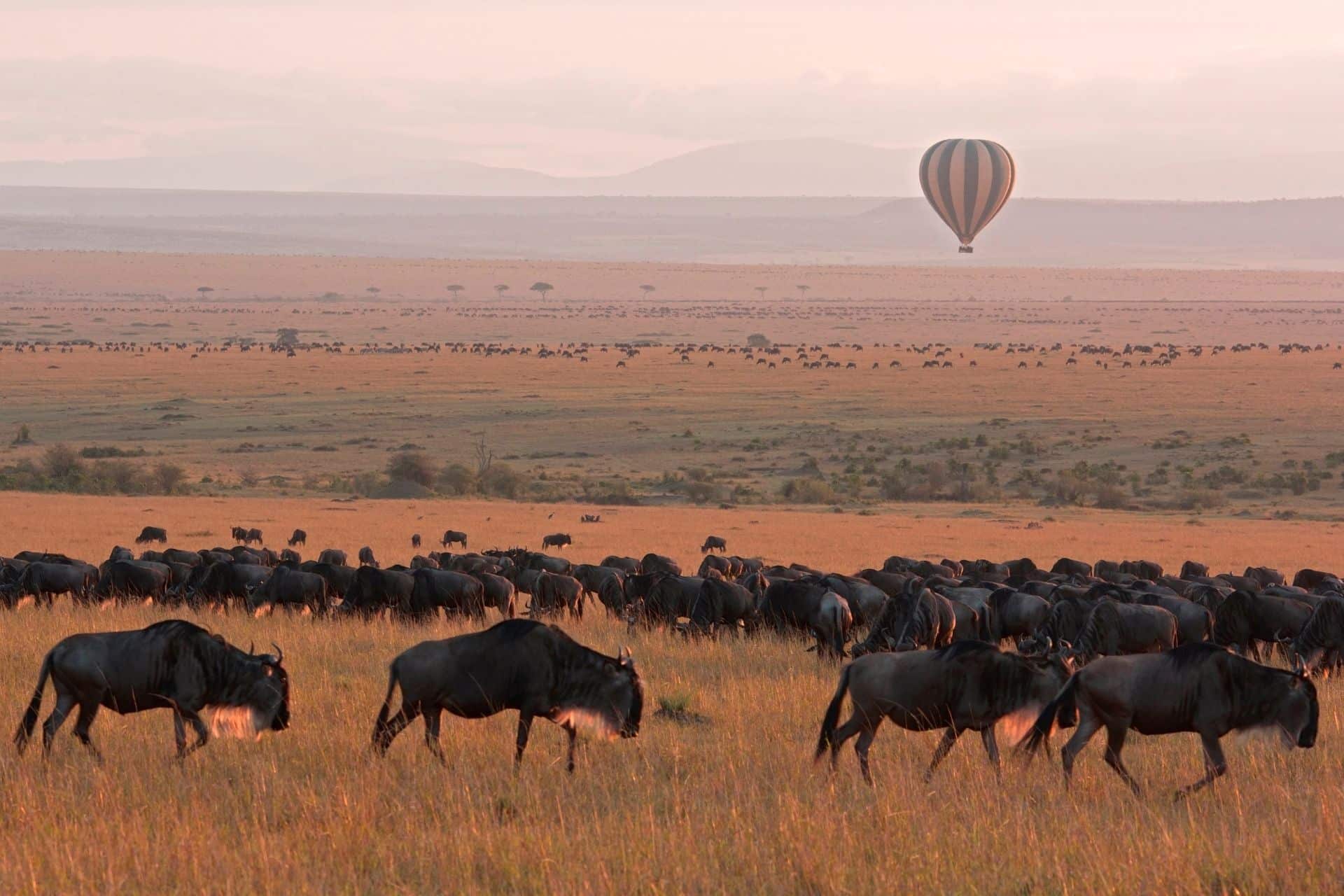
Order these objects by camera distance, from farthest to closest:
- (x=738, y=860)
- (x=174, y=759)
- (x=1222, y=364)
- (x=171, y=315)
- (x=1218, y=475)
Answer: (x=171, y=315) < (x=1222, y=364) < (x=1218, y=475) < (x=174, y=759) < (x=738, y=860)

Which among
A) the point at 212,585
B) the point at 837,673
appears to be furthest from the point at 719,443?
the point at 837,673

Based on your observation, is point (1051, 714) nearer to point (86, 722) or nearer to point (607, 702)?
point (607, 702)

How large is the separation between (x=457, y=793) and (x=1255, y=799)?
16.1ft

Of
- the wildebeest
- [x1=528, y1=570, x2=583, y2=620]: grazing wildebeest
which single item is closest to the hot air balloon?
the wildebeest

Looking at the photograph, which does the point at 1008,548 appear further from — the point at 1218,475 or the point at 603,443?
the point at 603,443

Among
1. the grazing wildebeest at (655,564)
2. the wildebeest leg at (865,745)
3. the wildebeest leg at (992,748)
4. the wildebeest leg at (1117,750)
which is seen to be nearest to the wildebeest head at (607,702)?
the wildebeest leg at (865,745)

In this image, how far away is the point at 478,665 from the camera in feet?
32.4

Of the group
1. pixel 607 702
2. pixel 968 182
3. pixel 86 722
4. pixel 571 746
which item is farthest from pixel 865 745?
pixel 968 182

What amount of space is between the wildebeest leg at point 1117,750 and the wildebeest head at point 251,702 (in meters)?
5.23

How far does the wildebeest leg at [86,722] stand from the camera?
9875 millimetres

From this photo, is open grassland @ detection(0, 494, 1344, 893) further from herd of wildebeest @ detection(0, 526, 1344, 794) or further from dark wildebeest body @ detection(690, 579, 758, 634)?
dark wildebeest body @ detection(690, 579, 758, 634)

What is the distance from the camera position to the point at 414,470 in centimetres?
4969

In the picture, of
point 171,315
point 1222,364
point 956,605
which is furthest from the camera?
point 171,315

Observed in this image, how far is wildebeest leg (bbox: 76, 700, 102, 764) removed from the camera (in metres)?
9.88
